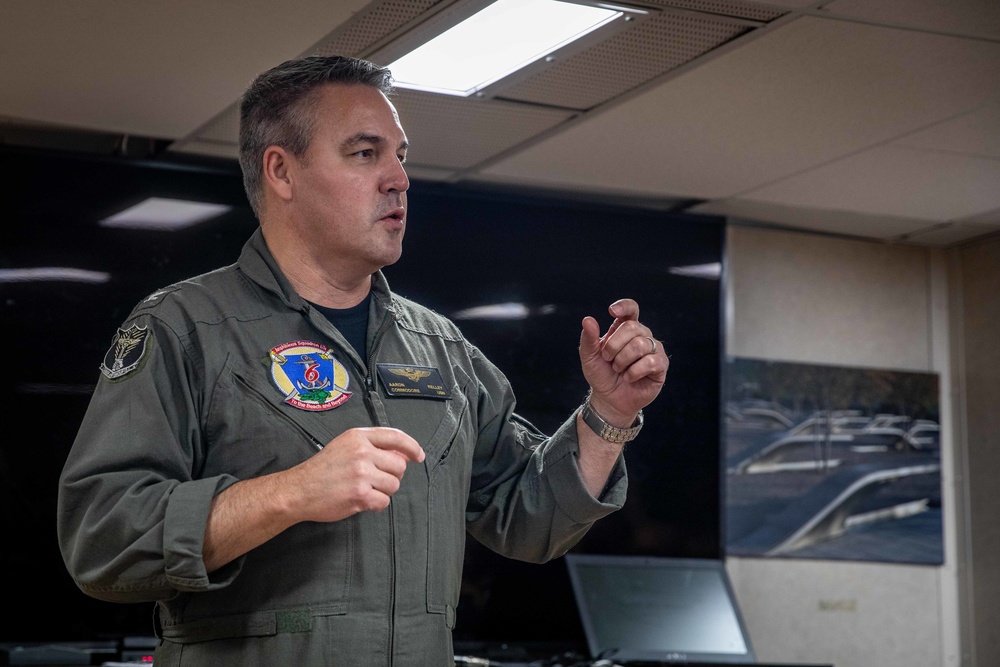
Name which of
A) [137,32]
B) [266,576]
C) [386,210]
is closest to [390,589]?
[266,576]

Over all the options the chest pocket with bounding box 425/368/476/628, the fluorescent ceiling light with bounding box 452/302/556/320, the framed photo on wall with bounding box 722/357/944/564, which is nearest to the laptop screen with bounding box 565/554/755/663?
the framed photo on wall with bounding box 722/357/944/564

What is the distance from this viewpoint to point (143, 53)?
301 cm

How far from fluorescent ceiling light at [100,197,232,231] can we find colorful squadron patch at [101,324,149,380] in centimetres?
243

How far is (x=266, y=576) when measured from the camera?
4.79ft

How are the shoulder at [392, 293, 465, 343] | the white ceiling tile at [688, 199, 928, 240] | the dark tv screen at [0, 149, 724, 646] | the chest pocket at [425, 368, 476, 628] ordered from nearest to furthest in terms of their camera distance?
the chest pocket at [425, 368, 476, 628], the shoulder at [392, 293, 465, 343], the dark tv screen at [0, 149, 724, 646], the white ceiling tile at [688, 199, 928, 240]

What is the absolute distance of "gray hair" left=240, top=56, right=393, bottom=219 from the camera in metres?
1.74

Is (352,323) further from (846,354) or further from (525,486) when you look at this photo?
(846,354)

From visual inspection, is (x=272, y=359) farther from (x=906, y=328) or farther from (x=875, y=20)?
(x=906, y=328)

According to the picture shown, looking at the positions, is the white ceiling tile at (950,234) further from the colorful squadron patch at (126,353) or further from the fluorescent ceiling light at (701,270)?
the colorful squadron patch at (126,353)

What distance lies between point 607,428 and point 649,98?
1824 millimetres

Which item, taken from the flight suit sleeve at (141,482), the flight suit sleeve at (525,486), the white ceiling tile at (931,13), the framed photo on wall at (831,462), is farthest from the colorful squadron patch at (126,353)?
the framed photo on wall at (831,462)

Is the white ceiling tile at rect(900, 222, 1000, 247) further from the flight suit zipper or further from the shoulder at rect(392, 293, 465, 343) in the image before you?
the flight suit zipper

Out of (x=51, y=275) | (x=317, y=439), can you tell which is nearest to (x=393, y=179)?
(x=317, y=439)

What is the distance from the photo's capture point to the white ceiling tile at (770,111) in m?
2.88
